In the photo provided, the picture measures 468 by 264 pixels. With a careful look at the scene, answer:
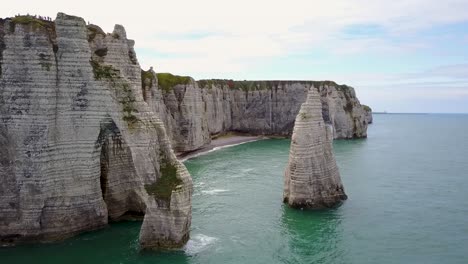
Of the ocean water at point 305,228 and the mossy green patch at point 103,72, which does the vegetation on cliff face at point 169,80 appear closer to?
the ocean water at point 305,228

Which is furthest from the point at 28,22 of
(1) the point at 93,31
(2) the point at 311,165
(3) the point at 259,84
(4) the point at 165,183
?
(3) the point at 259,84

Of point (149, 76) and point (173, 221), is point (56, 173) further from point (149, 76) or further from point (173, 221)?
point (149, 76)

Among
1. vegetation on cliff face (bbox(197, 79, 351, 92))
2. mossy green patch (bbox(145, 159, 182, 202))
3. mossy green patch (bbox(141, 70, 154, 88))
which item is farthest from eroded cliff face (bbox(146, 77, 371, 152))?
mossy green patch (bbox(145, 159, 182, 202))

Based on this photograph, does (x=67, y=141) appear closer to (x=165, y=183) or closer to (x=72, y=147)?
(x=72, y=147)

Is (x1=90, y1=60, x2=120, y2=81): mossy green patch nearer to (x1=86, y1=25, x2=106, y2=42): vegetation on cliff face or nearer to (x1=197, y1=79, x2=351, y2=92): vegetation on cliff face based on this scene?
(x1=86, y1=25, x2=106, y2=42): vegetation on cliff face

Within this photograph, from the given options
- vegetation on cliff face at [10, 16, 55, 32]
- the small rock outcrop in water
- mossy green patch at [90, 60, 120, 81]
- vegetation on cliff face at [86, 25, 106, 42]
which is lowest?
the small rock outcrop in water

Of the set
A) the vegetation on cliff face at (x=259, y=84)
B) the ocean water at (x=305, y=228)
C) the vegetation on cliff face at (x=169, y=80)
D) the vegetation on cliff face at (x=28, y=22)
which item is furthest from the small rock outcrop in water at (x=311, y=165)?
→ the vegetation on cliff face at (x=259, y=84)
